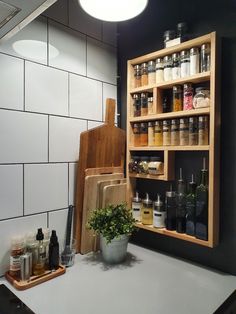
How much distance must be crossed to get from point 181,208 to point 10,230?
0.62 metres

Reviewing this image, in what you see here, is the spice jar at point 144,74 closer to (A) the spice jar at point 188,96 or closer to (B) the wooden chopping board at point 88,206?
(A) the spice jar at point 188,96

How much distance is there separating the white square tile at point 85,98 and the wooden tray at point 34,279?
61 cm

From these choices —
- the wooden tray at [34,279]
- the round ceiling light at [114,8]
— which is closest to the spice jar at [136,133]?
the round ceiling light at [114,8]

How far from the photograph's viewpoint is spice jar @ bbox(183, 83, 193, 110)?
0.93m

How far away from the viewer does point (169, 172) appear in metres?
0.99

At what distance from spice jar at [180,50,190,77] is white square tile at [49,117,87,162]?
46cm

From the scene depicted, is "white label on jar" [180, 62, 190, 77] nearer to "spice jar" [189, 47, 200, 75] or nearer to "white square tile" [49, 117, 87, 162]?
"spice jar" [189, 47, 200, 75]

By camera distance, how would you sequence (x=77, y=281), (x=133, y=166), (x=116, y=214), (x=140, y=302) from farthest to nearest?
(x=133, y=166) < (x=116, y=214) < (x=77, y=281) < (x=140, y=302)

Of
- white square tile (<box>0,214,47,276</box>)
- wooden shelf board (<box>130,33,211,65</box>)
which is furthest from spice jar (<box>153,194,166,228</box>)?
wooden shelf board (<box>130,33,211,65</box>)

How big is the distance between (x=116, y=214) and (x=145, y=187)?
0.23 metres

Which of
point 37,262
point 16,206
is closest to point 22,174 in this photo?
point 16,206

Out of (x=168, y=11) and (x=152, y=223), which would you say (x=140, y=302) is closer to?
(x=152, y=223)

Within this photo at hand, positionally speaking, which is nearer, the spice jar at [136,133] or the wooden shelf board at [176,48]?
the wooden shelf board at [176,48]

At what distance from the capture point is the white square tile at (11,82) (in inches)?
33.5
